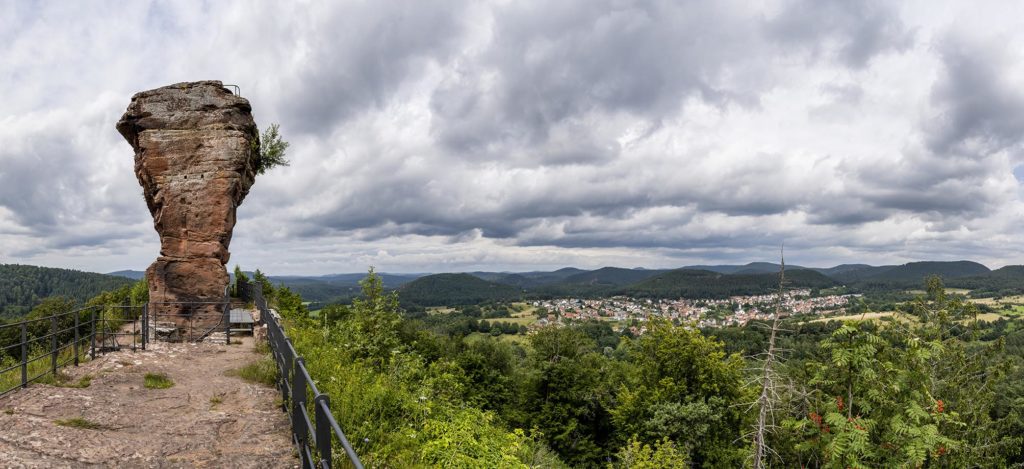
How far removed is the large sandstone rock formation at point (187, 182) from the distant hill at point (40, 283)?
113 metres

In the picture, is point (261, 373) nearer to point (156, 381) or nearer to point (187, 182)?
point (156, 381)

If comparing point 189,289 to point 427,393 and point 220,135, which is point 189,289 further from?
point 427,393

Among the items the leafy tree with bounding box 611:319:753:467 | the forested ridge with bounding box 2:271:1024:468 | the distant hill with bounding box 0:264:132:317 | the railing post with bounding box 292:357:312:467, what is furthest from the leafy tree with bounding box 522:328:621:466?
the distant hill with bounding box 0:264:132:317

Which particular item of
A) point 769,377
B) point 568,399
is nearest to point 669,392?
point 568,399

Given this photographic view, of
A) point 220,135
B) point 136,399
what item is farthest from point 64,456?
point 220,135

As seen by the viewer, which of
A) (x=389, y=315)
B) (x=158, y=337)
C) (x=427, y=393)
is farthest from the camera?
(x=389, y=315)

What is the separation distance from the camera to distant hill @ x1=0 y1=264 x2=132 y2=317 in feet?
356

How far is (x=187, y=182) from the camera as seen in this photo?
55.2 feet

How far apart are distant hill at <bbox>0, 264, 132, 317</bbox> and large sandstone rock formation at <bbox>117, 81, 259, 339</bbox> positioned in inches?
4437

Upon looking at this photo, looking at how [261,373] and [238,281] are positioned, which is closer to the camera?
[261,373]

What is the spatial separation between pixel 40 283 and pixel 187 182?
148951mm

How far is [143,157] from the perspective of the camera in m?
16.9

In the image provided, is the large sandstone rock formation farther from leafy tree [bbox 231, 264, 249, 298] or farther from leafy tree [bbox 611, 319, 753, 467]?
leafy tree [bbox 611, 319, 753, 467]

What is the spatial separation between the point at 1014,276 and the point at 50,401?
839ft
